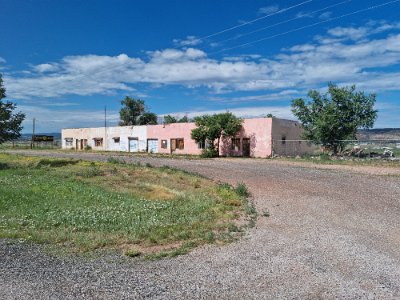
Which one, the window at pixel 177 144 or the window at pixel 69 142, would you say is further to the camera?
the window at pixel 69 142

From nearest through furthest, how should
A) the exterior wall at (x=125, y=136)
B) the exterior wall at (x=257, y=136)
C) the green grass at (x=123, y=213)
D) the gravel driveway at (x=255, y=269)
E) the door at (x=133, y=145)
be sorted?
the gravel driveway at (x=255, y=269)
the green grass at (x=123, y=213)
the exterior wall at (x=257, y=136)
the exterior wall at (x=125, y=136)
the door at (x=133, y=145)

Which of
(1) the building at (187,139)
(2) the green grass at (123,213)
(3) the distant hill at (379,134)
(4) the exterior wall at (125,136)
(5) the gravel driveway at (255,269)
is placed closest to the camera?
(5) the gravel driveway at (255,269)

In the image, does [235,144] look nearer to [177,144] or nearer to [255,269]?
[177,144]

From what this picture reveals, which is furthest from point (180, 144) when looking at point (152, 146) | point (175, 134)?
point (152, 146)

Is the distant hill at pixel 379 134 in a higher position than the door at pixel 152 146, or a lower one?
higher

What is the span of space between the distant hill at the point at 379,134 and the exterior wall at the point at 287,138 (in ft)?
18.3

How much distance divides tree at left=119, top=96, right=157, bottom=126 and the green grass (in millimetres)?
54786

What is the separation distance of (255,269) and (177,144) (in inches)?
1665

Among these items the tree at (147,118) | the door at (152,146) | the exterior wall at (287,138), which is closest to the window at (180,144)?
the door at (152,146)

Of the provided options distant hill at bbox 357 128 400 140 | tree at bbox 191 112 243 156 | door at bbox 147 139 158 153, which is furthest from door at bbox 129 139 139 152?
distant hill at bbox 357 128 400 140

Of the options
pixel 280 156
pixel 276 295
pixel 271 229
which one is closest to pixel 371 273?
pixel 276 295

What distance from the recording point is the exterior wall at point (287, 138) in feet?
126

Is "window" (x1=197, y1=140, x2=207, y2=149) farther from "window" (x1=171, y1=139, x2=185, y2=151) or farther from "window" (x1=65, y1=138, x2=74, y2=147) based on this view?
"window" (x1=65, y1=138, x2=74, y2=147)

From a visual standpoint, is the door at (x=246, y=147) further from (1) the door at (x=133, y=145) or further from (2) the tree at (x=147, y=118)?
(2) the tree at (x=147, y=118)
